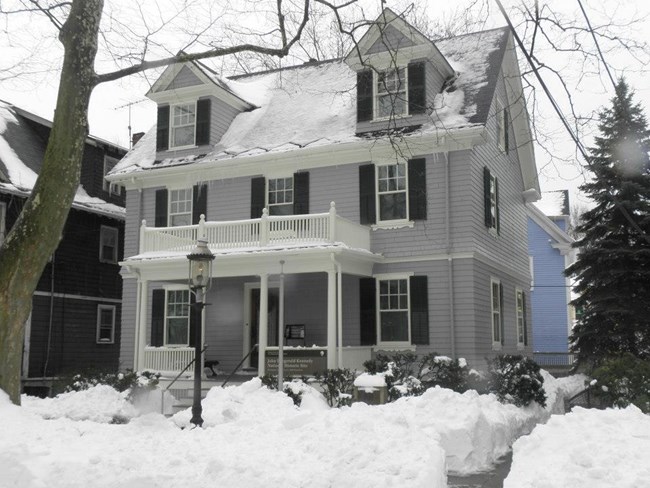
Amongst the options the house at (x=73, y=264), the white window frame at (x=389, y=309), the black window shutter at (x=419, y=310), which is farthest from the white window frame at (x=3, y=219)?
the black window shutter at (x=419, y=310)

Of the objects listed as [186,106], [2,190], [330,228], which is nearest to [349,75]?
[186,106]

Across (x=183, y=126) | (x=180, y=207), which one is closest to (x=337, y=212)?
(x=180, y=207)

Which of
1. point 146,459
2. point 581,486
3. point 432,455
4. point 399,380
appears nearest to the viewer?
point 581,486

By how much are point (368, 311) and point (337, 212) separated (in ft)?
9.24

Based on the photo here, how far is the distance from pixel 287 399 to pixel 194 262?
10.1 ft

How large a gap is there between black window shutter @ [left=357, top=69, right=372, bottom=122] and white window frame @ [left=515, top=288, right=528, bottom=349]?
7.77 m

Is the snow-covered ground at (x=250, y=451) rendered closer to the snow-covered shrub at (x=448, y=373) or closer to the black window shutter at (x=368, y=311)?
the snow-covered shrub at (x=448, y=373)

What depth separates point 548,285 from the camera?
33688mm

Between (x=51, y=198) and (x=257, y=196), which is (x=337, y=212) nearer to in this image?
(x=257, y=196)

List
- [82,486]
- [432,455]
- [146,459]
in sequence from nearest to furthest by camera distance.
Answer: [82,486] → [146,459] → [432,455]

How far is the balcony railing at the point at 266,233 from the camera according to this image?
15.9 metres

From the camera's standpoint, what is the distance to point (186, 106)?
20500mm

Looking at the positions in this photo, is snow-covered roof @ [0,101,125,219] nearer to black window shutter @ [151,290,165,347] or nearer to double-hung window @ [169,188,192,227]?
double-hung window @ [169,188,192,227]

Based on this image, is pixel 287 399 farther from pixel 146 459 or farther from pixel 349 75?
pixel 349 75
